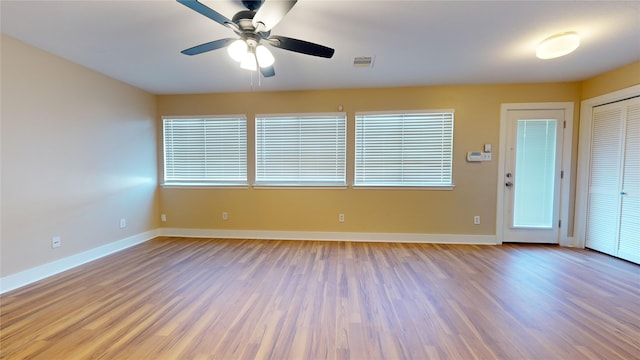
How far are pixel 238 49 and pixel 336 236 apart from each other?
10.0 feet

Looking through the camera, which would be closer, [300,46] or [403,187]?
[300,46]

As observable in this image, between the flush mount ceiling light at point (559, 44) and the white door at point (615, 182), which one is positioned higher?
the flush mount ceiling light at point (559, 44)

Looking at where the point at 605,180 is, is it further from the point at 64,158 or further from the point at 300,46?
the point at 64,158

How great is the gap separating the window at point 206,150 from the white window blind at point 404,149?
2.03 m

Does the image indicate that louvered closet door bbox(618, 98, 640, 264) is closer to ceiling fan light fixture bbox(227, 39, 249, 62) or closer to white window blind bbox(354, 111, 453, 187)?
white window blind bbox(354, 111, 453, 187)

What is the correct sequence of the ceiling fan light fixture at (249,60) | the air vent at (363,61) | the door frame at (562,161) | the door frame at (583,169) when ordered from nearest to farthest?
the ceiling fan light fixture at (249,60) < the air vent at (363,61) < the door frame at (583,169) < the door frame at (562,161)

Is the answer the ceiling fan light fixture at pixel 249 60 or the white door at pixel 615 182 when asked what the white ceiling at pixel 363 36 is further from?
the white door at pixel 615 182

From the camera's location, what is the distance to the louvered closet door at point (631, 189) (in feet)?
9.95

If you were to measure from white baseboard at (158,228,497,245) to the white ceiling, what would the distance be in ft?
7.88

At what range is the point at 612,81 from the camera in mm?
3250

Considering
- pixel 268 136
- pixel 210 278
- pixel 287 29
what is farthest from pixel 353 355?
pixel 268 136

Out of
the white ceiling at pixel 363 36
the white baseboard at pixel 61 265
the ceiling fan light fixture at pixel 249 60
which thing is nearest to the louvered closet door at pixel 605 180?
the white ceiling at pixel 363 36

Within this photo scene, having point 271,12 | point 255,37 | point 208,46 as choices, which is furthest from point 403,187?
point 208,46

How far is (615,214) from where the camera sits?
3281 mm
